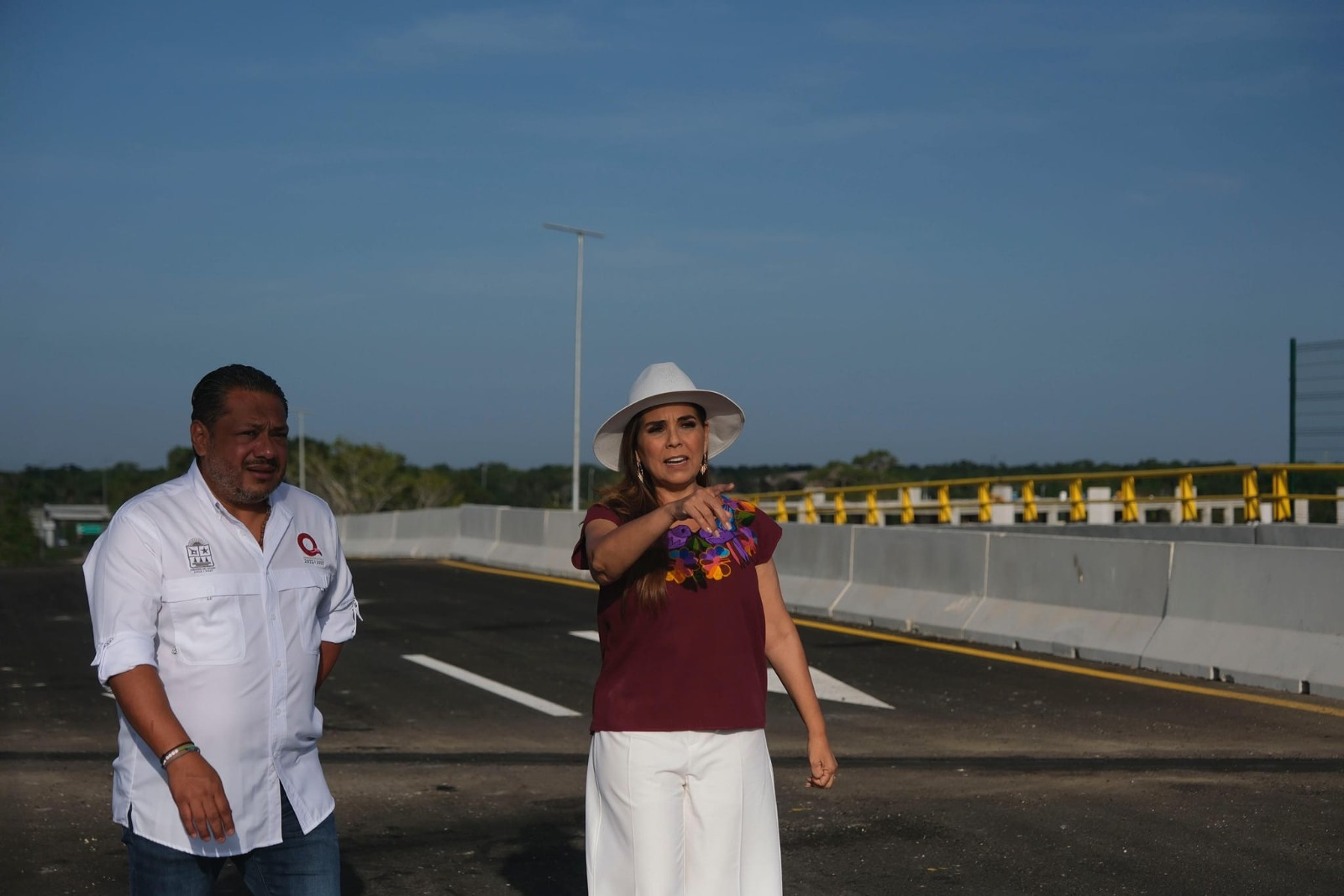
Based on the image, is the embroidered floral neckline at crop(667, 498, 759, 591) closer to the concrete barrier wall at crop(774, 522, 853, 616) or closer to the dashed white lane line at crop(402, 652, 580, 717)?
the dashed white lane line at crop(402, 652, 580, 717)

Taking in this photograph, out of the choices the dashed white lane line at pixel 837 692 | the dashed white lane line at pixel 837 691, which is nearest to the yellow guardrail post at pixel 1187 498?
the dashed white lane line at pixel 837 691

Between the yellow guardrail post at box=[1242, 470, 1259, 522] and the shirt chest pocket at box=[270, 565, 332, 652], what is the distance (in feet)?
82.2

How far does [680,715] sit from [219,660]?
1.12 metres

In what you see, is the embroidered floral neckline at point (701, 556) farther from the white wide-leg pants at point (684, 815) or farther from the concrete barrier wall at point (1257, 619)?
the concrete barrier wall at point (1257, 619)

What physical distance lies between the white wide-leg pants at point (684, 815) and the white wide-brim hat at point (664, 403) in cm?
83

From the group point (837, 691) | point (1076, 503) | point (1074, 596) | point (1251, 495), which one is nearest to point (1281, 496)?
point (1251, 495)

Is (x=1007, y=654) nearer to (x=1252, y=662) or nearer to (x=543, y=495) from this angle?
(x=1252, y=662)

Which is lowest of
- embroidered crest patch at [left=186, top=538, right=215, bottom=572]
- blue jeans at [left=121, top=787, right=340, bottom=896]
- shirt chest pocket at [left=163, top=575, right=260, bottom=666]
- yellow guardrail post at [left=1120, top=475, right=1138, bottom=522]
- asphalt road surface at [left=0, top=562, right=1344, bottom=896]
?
asphalt road surface at [left=0, top=562, right=1344, bottom=896]

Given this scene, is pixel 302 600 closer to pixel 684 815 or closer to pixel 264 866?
pixel 264 866

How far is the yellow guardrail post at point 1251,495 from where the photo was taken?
89.3 ft

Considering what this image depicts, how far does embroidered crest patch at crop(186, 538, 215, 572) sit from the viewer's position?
12.5 ft

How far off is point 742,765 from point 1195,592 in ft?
31.4

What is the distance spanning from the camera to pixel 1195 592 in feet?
42.8

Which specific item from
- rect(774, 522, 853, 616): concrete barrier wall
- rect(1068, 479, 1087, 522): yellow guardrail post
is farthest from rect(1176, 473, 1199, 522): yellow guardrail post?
rect(774, 522, 853, 616): concrete barrier wall
